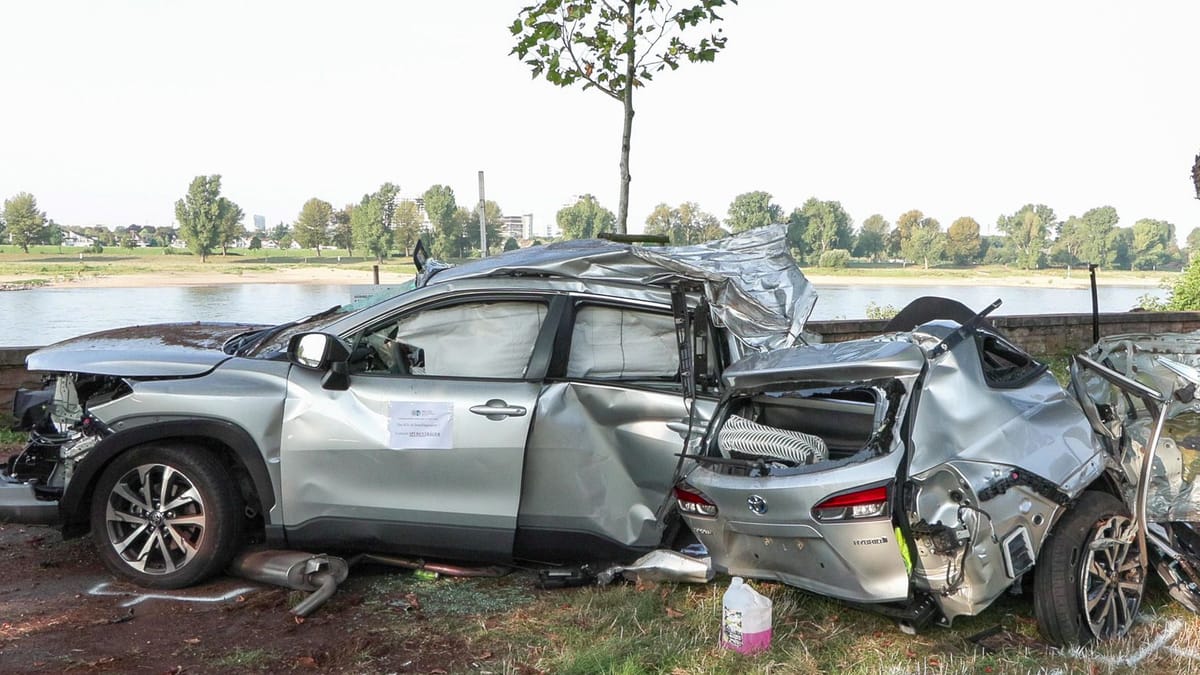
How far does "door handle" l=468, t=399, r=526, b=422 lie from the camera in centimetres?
449

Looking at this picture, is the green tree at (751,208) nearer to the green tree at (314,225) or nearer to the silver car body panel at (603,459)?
the green tree at (314,225)

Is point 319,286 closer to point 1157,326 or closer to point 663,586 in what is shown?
point 663,586

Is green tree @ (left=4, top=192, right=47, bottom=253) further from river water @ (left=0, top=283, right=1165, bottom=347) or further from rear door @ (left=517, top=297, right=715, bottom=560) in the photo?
rear door @ (left=517, top=297, right=715, bottom=560)

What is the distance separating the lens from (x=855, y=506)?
11.3 ft

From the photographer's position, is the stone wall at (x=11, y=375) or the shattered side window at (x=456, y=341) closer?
the shattered side window at (x=456, y=341)

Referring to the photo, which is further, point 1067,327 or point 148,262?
point 148,262

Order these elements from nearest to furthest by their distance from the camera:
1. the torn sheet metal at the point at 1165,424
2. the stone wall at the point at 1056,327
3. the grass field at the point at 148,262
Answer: the torn sheet metal at the point at 1165,424 → the stone wall at the point at 1056,327 → the grass field at the point at 148,262

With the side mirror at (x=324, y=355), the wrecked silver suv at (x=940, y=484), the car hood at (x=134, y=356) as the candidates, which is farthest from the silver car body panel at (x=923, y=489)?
the car hood at (x=134, y=356)

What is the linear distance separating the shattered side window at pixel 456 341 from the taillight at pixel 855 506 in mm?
1796

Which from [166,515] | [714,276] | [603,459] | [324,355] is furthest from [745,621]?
[166,515]

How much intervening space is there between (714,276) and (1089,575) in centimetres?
215

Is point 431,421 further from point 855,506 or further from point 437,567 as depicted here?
point 855,506

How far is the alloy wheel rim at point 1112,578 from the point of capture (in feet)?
12.7

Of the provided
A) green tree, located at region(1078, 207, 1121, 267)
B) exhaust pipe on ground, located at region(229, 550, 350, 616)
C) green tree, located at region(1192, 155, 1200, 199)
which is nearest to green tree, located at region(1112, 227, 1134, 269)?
green tree, located at region(1078, 207, 1121, 267)
